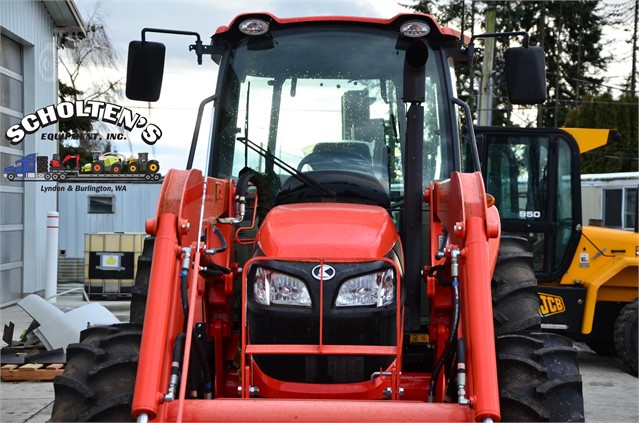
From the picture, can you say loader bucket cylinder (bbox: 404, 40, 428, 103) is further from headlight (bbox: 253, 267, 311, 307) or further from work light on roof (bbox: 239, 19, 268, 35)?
headlight (bbox: 253, 267, 311, 307)

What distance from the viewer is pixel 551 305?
9.38 meters

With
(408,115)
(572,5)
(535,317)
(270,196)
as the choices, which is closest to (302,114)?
(270,196)

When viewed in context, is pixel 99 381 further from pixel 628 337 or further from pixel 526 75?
pixel 628 337

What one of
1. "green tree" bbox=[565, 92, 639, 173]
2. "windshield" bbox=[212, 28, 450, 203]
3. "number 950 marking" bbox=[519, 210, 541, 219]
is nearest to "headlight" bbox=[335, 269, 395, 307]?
"windshield" bbox=[212, 28, 450, 203]

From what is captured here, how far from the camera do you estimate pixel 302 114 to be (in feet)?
15.7

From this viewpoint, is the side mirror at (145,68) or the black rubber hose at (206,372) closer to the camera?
the black rubber hose at (206,372)

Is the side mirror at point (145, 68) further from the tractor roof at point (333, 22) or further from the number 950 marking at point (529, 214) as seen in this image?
the number 950 marking at point (529, 214)

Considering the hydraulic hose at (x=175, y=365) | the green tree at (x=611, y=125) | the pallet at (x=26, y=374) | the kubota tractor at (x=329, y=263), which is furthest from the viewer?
the green tree at (x=611, y=125)

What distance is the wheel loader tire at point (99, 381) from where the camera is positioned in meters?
3.61

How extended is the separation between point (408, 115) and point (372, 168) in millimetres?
499

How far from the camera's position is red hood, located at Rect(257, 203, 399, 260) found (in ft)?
12.5

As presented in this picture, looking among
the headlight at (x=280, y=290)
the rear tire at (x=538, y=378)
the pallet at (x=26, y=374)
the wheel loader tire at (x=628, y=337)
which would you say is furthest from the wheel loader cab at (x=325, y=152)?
the wheel loader tire at (x=628, y=337)

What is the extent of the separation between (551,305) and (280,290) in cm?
624

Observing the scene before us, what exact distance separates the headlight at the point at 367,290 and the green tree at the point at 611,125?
32.2 m
